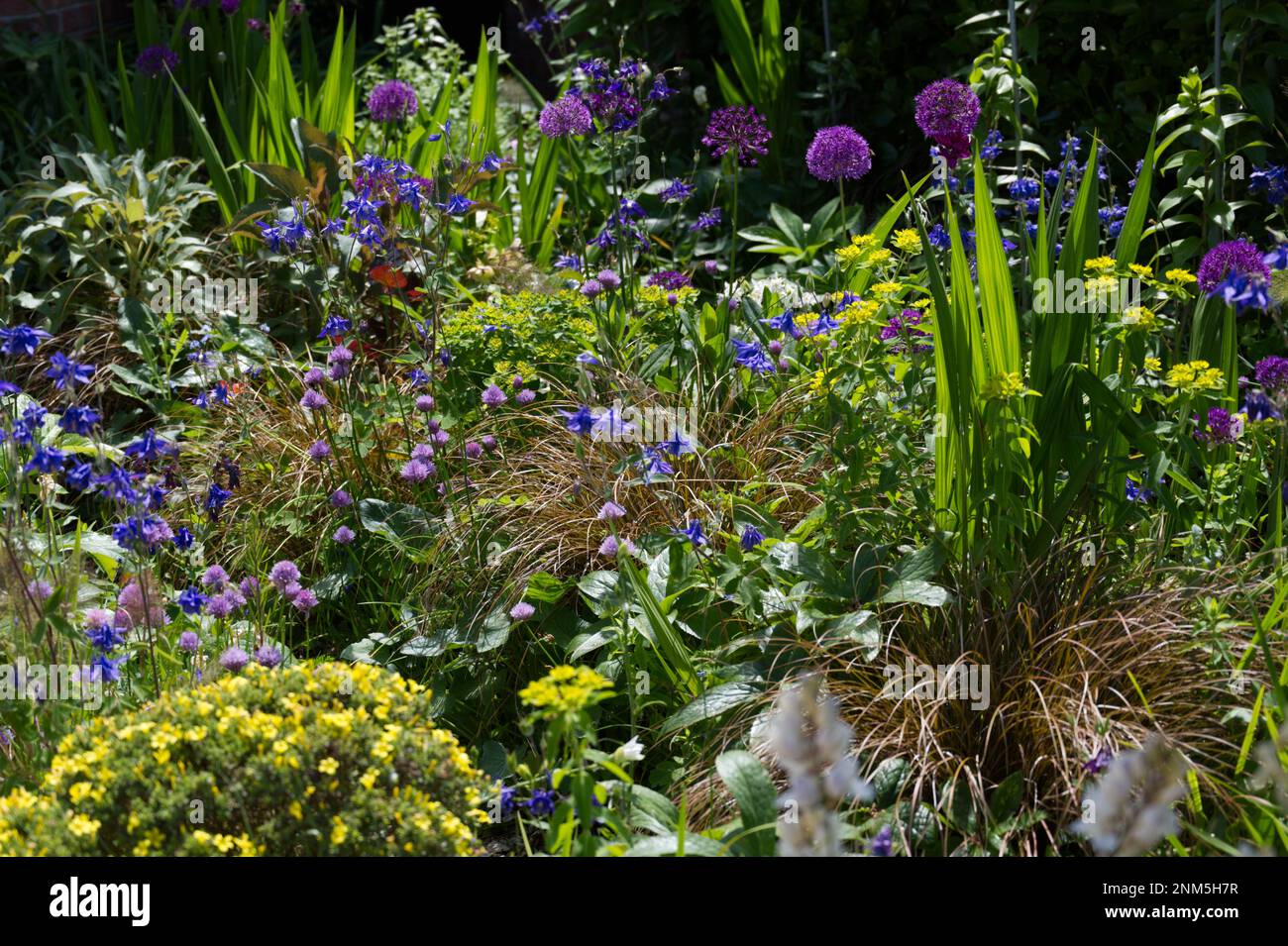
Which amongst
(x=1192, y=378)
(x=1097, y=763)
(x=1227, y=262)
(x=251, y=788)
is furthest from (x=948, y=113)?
(x=251, y=788)

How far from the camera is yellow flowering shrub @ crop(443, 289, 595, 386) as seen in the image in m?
3.55

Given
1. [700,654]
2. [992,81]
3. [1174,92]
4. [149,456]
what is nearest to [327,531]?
[149,456]

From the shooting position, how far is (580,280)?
406cm

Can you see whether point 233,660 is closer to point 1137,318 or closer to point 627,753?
point 627,753

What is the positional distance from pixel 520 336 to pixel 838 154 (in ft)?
3.14

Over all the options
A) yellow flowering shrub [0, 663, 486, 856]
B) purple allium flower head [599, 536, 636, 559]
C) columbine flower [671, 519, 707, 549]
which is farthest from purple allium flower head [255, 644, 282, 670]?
columbine flower [671, 519, 707, 549]

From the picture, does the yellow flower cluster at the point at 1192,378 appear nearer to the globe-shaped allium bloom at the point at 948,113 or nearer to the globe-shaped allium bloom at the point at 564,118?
the globe-shaped allium bloom at the point at 948,113

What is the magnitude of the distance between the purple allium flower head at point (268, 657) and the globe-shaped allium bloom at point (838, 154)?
1.83 meters

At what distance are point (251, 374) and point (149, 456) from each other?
150 cm

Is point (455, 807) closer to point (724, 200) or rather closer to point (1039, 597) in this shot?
point (1039, 597)

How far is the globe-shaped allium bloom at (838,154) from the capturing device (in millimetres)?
3434

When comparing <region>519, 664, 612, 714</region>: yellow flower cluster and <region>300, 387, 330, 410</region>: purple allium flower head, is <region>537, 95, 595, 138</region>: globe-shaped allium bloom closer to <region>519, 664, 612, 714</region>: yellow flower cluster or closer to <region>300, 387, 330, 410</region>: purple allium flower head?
<region>300, 387, 330, 410</region>: purple allium flower head

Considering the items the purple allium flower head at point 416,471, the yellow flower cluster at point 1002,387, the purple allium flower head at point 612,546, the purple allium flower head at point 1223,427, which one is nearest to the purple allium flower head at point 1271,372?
the purple allium flower head at point 1223,427
